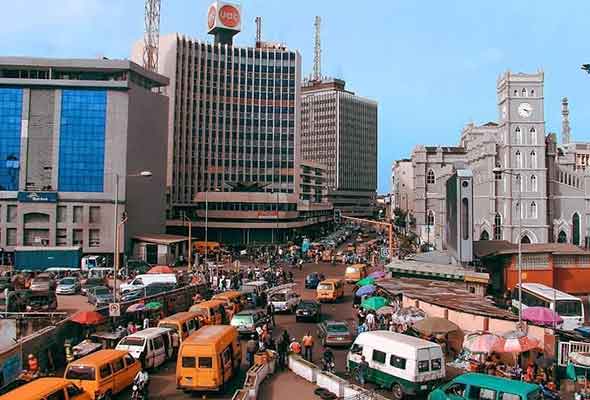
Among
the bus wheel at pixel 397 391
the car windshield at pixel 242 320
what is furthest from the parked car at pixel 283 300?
the bus wheel at pixel 397 391

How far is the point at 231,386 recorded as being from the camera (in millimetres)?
18906

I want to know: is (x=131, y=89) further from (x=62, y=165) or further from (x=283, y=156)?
(x=283, y=156)

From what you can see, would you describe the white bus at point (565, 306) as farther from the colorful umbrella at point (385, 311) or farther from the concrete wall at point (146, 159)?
the concrete wall at point (146, 159)

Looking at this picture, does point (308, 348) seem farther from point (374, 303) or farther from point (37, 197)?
point (37, 197)

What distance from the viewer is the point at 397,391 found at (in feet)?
58.5

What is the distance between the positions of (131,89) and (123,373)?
178 ft

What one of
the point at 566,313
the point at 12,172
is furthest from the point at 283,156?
the point at 566,313

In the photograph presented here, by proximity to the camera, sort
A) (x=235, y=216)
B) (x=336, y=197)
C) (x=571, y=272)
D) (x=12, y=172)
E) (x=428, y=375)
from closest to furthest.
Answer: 1. (x=428, y=375)
2. (x=571, y=272)
3. (x=12, y=172)
4. (x=235, y=216)
5. (x=336, y=197)

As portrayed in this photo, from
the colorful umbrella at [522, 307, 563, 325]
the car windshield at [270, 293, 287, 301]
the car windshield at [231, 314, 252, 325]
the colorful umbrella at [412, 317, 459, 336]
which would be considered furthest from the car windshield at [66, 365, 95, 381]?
the car windshield at [270, 293, 287, 301]

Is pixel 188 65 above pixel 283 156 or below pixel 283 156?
above

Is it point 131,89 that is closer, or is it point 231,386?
point 231,386

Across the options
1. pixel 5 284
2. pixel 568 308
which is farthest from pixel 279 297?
pixel 5 284

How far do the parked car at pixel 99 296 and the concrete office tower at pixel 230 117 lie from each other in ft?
235

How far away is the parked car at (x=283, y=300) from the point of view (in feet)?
108
